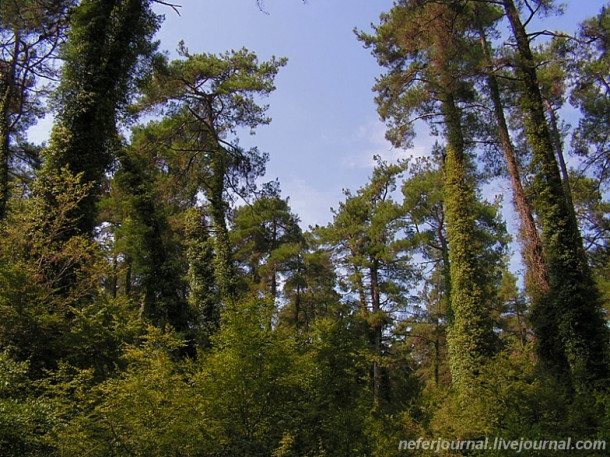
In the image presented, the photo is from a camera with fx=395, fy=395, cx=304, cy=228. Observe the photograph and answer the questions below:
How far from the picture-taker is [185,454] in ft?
15.2

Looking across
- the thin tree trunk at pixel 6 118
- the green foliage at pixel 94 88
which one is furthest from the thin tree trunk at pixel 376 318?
the thin tree trunk at pixel 6 118

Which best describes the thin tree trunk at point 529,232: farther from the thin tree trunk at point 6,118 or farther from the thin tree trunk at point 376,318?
the thin tree trunk at point 6,118

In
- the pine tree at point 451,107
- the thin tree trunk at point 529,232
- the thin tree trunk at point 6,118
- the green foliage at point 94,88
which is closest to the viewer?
the green foliage at point 94,88

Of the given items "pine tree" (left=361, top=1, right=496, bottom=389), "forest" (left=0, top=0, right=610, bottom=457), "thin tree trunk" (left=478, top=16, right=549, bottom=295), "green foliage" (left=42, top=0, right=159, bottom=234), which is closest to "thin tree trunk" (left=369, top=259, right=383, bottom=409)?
"forest" (left=0, top=0, right=610, bottom=457)

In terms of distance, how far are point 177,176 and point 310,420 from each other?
12045 mm

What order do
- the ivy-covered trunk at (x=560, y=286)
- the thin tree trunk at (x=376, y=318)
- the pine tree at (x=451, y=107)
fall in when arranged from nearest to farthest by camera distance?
Result: the ivy-covered trunk at (x=560, y=286), the pine tree at (x=451, y=107), the thin tree trunk at (x=376, y=318)

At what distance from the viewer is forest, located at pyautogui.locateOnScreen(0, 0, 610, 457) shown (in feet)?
17.3

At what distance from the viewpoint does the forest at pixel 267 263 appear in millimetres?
5273

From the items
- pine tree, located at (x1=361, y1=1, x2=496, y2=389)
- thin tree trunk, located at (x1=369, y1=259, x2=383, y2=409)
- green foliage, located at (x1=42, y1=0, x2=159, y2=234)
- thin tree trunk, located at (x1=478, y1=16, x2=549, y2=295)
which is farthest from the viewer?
thin tree trunk, located at (x1=369, y1=259, x2=383, y2=409)

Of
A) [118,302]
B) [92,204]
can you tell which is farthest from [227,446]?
[92,204]

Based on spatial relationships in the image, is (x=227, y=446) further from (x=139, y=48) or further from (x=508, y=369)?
(x=139, y=48)

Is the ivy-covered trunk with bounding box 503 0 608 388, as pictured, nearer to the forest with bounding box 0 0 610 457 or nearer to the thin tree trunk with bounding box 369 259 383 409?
the forest with bounding box 0 0 610 457

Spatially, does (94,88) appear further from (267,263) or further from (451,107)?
(267,263)

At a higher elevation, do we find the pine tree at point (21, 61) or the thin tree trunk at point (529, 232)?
the pine tree at point (21, 61)
